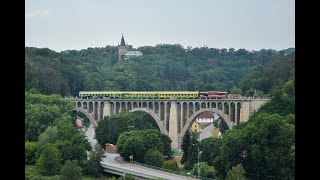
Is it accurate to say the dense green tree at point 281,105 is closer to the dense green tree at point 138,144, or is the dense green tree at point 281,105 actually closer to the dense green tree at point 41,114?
the dense green tree at point 138,144

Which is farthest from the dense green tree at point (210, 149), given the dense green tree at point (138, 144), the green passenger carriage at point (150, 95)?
the green passenger carriage at point (150, 95)

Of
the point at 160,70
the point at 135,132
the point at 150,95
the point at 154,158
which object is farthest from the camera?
the point at 160,70

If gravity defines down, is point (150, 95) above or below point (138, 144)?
above

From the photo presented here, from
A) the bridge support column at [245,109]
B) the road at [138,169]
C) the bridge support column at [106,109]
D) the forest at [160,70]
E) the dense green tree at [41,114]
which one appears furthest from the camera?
the forest at [160,70]

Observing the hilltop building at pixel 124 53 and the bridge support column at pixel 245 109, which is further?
the hilltop building at pixel 124 53

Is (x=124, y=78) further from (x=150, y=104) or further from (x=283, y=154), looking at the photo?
(x=283, y=154)

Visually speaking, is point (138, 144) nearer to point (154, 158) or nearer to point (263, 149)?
point (154, 158)

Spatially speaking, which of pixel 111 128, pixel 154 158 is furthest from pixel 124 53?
pixel 154 158
